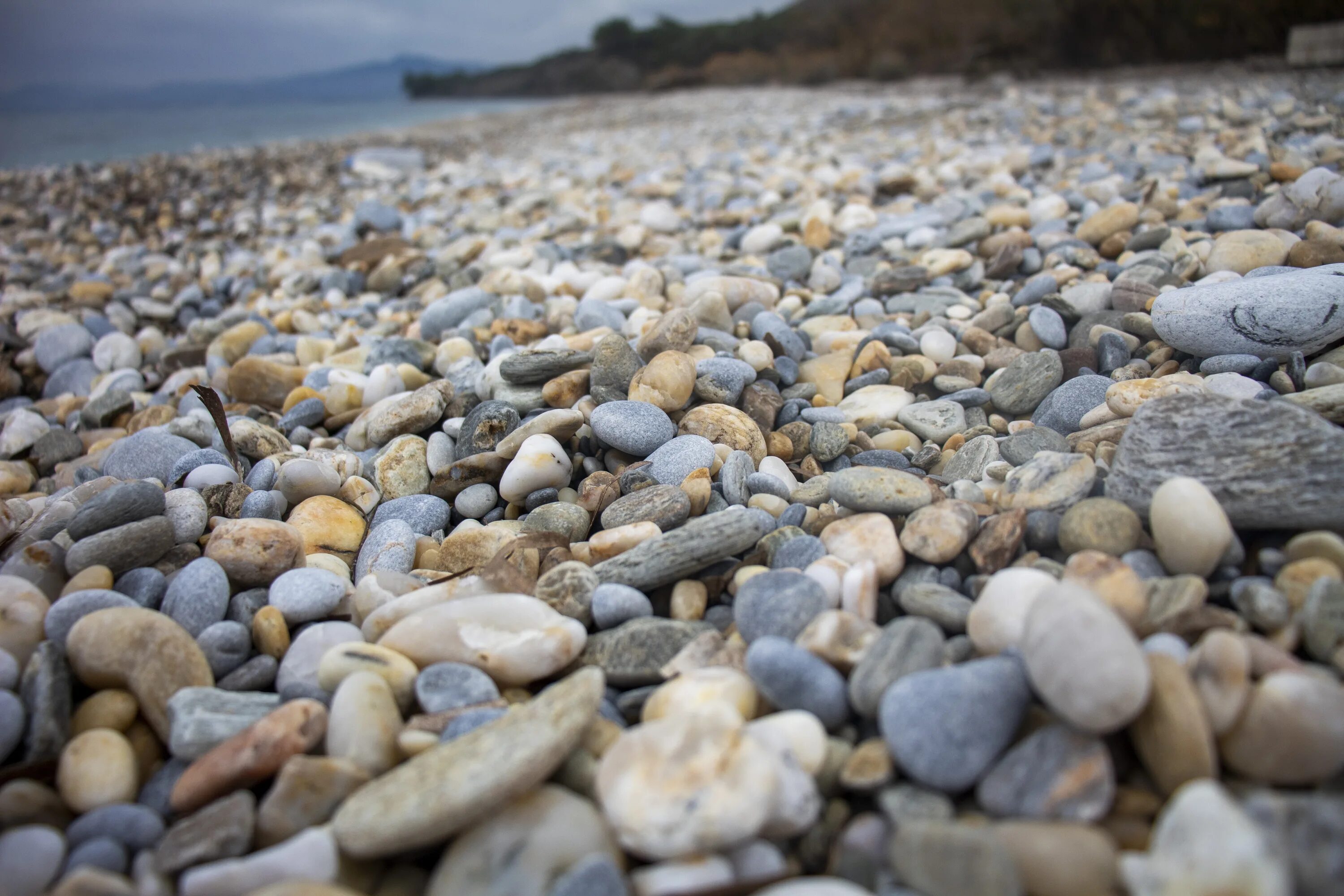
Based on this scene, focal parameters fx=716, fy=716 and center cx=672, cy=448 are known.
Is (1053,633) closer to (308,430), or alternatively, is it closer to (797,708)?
(797,708)

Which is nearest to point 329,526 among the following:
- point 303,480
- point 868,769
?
point 303,480

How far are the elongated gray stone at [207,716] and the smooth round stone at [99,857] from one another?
0.15 m

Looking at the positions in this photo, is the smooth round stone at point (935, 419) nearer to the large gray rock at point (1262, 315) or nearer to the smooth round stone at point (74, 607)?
the large gray rock at point (1262, 315)

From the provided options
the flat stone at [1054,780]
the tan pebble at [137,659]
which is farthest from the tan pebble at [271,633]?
the flat stone at [1054,780]

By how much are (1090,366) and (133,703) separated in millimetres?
2232

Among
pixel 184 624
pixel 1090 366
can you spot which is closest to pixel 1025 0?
pixel 1090 366

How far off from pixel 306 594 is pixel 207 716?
0.97 feet

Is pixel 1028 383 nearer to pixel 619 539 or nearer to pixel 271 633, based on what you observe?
pixel 619 539

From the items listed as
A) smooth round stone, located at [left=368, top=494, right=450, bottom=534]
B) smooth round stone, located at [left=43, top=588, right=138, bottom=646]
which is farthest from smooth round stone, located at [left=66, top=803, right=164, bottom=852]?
smooth round stone, located at [left=368, top=494, right=450, bottom=534]

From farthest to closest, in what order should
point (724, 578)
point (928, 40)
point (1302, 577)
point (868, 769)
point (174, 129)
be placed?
point (174, 129), point (928, 40), point (724, 578), point (1302, 577), point (868, 769)

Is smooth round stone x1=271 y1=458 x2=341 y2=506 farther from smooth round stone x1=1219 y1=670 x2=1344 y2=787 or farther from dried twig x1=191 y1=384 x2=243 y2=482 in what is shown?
smooth round stone x1=1219 y1=670 x2=1344 y2=787

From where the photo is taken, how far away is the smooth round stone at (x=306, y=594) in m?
1.36

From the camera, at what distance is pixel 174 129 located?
50.7 ft

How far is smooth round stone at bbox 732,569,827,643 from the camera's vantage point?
3.89 feet
